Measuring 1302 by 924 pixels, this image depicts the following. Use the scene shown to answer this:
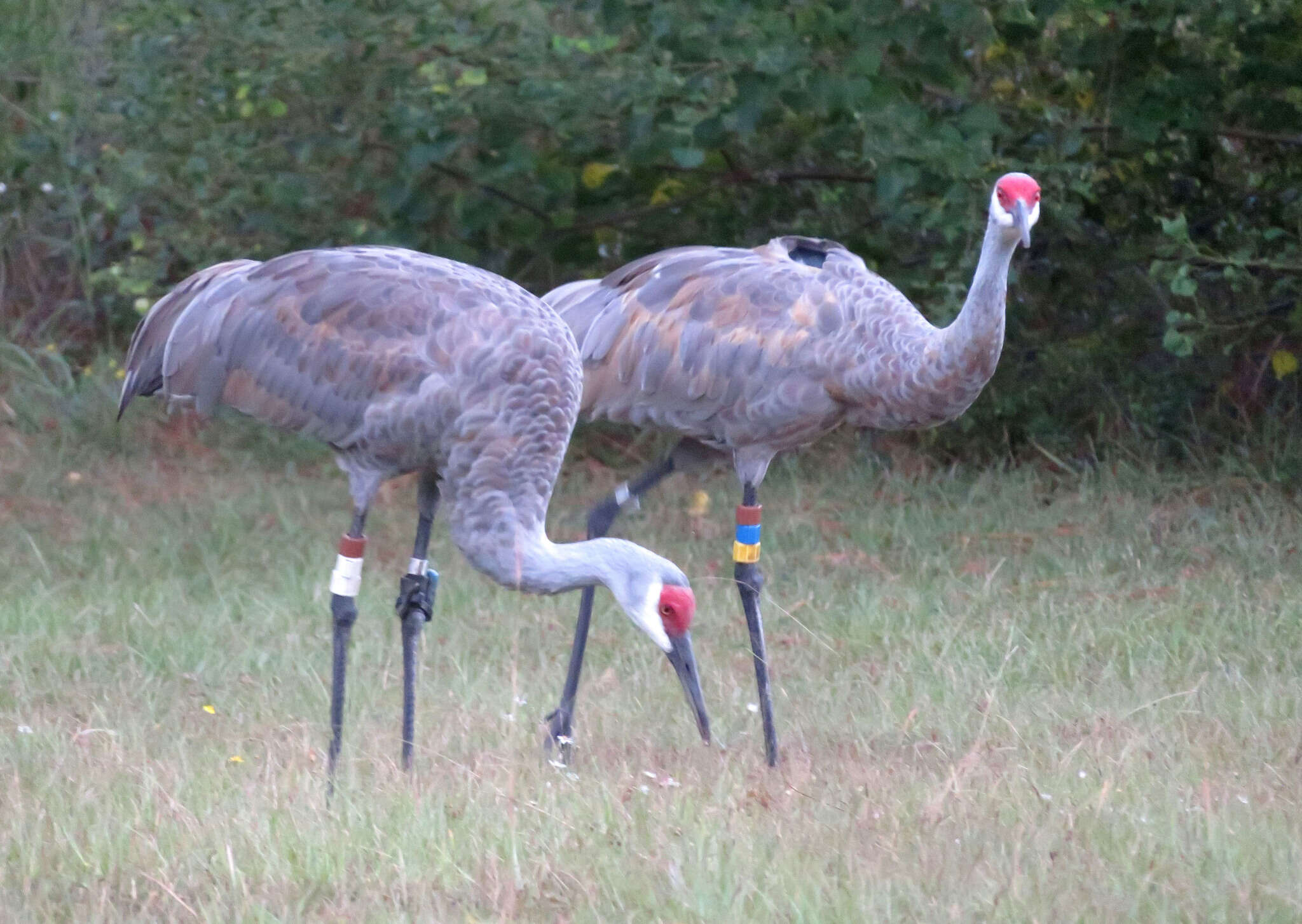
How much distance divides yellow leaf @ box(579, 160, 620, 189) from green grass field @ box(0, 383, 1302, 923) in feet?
4.13

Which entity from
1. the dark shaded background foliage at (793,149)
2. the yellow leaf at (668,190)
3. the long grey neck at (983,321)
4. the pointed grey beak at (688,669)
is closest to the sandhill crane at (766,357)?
the long grey neck at (983,321)

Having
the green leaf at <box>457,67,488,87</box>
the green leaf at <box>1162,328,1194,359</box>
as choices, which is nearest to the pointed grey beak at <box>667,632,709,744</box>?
the green leaf at <box>1162,328,1194,359</box>

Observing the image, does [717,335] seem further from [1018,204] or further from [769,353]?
[1018,204]

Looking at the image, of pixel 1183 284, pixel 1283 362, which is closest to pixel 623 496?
pixel 1183 284

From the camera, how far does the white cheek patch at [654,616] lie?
157 inches

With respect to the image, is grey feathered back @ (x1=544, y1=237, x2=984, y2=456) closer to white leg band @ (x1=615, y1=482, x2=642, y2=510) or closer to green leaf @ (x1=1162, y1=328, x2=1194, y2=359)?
white leg band @ (x1=615, y1=482, x2=642, y2=510)

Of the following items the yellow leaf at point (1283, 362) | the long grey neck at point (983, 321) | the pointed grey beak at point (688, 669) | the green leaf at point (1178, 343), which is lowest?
the pointed grey beak at point (688, 669)

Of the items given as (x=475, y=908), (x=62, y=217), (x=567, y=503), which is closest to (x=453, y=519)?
(x=475, y=908)

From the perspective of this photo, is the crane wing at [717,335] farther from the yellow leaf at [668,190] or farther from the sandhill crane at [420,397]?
the yellow leaf at [668,190]

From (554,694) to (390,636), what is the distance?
83cm

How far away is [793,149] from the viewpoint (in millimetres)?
7465

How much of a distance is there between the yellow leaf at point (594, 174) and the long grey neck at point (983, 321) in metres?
3.25

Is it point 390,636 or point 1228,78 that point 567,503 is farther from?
point 1228,78

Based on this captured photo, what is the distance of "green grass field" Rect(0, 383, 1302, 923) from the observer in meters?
3.17
